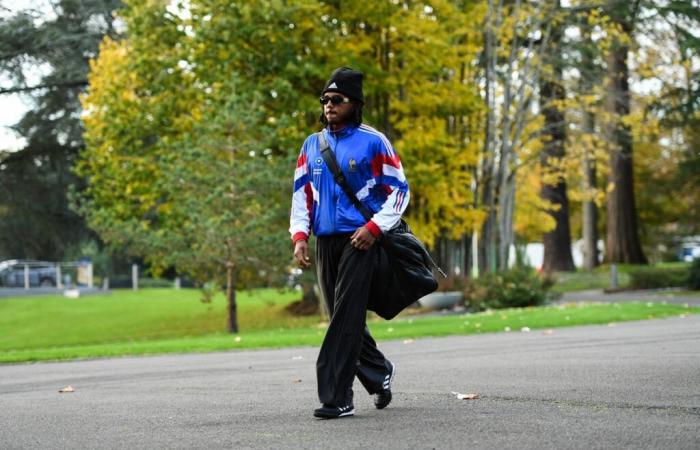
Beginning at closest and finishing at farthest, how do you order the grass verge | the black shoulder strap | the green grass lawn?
the black shoulder strap
the grass verge
the green grass lawn

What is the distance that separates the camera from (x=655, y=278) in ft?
113

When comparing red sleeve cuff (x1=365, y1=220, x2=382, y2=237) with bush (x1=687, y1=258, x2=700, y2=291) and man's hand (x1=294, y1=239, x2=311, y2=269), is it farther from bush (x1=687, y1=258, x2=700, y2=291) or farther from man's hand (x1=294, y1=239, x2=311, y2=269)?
bush (x1=687, y1=258, x2=700, y2=291)

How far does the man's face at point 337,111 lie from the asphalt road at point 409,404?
1.79 meters

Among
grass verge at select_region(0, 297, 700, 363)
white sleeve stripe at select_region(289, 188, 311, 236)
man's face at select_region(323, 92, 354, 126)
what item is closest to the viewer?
man's face at select_region(323, 92, 354, 126)

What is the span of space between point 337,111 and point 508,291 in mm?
20219

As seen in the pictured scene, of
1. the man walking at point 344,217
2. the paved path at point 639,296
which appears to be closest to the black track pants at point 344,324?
the man walking at point 344,217

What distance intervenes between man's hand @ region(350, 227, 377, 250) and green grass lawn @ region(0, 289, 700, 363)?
10197mm

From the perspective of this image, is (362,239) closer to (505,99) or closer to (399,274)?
(399,274)

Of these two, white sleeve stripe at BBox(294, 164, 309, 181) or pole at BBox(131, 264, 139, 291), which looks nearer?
white sleeve stripe at BBox(294, 164, 309, 181)

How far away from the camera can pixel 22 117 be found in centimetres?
3572

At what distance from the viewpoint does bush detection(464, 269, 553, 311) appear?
1058 inches

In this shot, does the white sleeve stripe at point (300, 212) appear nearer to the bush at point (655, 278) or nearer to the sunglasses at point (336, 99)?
the sunglasses at point (336, 99)

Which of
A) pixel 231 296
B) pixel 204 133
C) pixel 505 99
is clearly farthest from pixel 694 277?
pixel 204 133

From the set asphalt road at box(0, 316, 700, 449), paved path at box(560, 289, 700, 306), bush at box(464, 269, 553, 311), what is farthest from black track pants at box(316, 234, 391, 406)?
paved path at box(560, 289, 700, 306)
